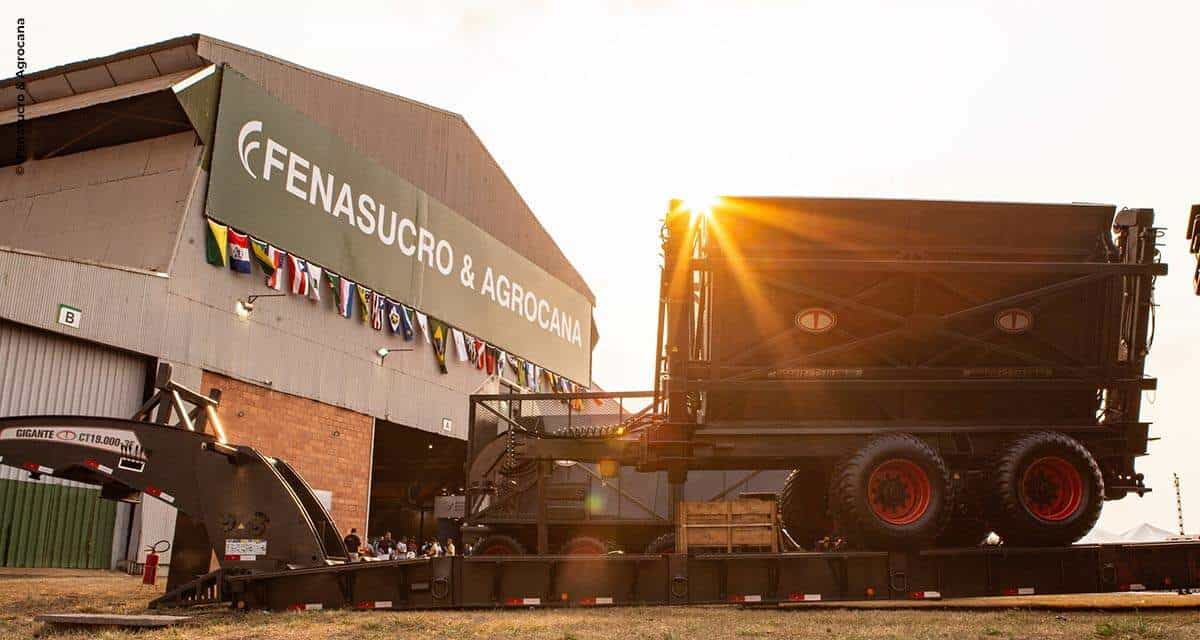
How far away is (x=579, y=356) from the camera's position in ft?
155

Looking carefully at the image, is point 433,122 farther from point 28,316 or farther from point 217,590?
point 217,590

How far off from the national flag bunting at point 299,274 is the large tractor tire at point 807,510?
19.0 m

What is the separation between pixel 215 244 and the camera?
2517 centimetres

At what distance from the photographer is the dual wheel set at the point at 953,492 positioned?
10.4 meters

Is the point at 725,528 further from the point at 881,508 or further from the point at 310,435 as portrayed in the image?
the point at 310,435

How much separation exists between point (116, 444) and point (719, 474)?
13785 mm

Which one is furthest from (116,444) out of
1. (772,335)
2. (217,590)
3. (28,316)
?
(28,316)

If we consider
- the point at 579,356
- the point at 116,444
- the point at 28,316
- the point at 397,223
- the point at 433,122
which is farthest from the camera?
the point at 579,356

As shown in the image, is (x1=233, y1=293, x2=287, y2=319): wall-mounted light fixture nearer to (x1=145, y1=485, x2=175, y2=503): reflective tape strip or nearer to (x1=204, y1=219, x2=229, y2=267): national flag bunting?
(x1=204, y1=219, x2=229, y2=267): national flag bunting

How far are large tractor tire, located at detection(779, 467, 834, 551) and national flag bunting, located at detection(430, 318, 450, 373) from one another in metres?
23.0

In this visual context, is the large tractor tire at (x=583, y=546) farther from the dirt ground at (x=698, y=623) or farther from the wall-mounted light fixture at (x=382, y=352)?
the wall-mounted light fixture at (x=382, y=352)

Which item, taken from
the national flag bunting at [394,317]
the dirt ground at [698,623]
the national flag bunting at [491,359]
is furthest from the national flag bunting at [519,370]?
the dirt ground at [698,623]

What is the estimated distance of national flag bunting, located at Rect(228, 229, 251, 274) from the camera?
2583 cm

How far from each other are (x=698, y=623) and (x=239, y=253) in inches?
790
